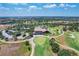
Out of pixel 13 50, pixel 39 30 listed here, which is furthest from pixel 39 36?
pixel 13 50

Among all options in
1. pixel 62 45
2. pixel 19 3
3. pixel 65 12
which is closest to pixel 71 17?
pixel 65 12

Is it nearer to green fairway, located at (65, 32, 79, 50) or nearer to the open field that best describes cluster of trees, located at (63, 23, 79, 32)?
green fairway, located at (65, 32, 79, 50)

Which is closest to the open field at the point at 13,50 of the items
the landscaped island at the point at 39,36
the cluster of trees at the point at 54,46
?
the landscaped island at the point at 39,36

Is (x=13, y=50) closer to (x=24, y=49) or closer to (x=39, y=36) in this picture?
(x=24, y=49)

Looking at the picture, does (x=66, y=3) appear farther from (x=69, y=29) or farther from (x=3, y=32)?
(x=3, y=32)

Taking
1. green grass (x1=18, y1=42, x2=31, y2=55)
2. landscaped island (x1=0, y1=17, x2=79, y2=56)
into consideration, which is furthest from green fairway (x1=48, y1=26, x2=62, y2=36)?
green grass (x1=18, y1=42, x2=31, y2=55)
